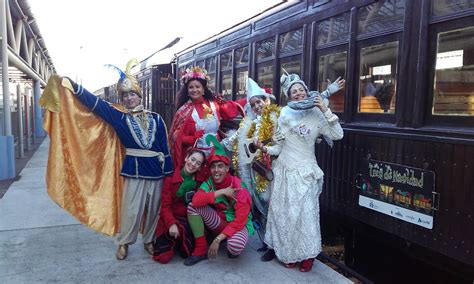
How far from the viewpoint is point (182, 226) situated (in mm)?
3371

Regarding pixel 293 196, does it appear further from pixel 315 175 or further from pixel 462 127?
pixel 462 127

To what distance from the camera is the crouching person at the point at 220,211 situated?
322 cm

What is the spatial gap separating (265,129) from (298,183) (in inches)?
25.0

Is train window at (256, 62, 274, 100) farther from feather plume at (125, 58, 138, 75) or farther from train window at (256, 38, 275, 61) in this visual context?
feather plume at (125, 58, 138, 75)

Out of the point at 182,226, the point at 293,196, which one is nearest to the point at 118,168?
the point at 182,226

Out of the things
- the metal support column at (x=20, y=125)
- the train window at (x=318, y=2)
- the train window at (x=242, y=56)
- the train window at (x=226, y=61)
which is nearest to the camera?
the train window at (x=318, y=2)

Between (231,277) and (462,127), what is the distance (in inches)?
79.0

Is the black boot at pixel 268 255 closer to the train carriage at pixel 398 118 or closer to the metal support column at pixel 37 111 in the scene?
the train carriage at pixel 398 118

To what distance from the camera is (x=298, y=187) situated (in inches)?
124

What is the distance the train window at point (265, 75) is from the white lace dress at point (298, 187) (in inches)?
73.4

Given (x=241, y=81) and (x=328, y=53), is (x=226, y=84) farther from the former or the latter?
(x=328, y=53)

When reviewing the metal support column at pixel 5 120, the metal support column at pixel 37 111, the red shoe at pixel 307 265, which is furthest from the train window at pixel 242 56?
the metal support column at pixel 37 111

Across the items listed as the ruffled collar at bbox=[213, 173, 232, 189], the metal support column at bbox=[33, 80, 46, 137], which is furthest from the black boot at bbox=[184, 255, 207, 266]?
the metal support column at bbox=[33, 80, 46, 137]

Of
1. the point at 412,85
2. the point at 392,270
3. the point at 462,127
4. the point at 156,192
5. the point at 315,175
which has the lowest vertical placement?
the point at 392,270
